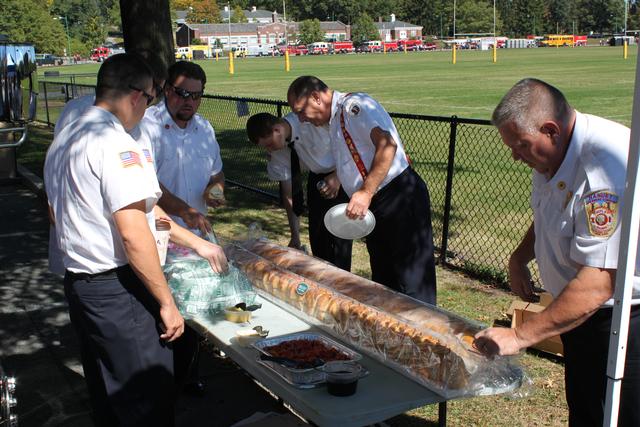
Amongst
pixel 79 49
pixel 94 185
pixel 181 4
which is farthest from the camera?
pixel 181 4

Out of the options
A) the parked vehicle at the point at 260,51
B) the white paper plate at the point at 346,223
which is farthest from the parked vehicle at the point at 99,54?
the white paper plate at the point at 346,223

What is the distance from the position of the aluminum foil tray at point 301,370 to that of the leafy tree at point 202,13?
16054 cm

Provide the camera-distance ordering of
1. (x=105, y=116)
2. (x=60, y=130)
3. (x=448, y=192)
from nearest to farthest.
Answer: (x=105, y=116)
(x=60, y=130)
(x=448, y=192)

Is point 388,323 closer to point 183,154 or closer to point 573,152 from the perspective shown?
point 573,152

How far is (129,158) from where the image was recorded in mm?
2887

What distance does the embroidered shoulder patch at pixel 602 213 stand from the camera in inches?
94.2

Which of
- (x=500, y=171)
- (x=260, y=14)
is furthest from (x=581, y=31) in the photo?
(x=500, y=171)

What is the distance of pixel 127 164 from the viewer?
9.42ft

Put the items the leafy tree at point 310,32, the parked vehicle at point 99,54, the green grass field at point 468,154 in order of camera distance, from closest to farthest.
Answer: the green grass field at point 468,154 < the parked vehicle at point 99,54 < the leafy tree at point 310,32

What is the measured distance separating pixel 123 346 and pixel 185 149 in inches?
71.0

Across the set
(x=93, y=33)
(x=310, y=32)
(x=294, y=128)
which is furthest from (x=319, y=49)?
(x=294, y=128)

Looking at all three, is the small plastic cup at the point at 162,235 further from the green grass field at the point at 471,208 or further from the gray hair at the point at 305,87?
the green grass field at the point at 471,208

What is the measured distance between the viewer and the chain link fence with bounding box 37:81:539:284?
7414mm

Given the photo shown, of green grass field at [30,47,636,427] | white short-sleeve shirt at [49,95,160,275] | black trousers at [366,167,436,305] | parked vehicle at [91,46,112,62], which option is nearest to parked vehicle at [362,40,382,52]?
parked vehicle at [91,46,112,62]
